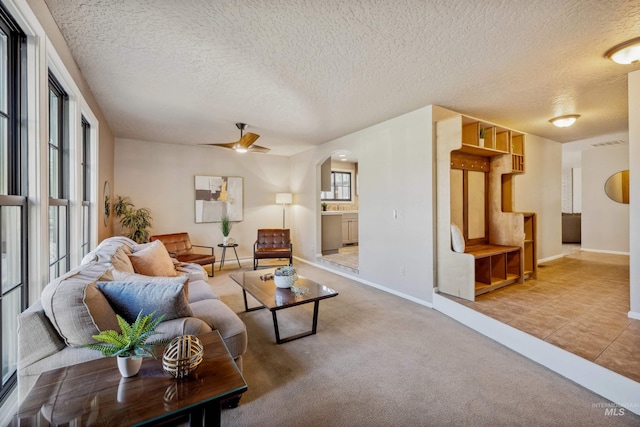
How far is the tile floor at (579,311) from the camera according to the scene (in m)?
2.15

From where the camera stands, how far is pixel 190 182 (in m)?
5.72

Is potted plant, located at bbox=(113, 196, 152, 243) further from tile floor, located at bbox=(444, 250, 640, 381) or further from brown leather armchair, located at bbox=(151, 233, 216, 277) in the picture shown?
tile floor, located at bbox=(444, 250, 640, 381)

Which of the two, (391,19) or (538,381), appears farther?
(538,381)

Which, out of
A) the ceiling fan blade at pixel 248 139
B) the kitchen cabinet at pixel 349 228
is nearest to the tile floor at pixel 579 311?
the ceiling fan blade at pixel 248 139

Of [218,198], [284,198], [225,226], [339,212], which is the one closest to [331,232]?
[339,212]

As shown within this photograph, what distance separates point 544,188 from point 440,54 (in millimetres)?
4730

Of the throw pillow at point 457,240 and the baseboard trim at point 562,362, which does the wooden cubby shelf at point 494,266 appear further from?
the baseboard trim at point 562,362

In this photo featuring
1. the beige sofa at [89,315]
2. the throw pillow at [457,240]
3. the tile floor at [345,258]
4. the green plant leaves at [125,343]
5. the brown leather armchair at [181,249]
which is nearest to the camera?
the green plant leaves at [125,343]

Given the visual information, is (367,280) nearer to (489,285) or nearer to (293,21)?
(489,285)

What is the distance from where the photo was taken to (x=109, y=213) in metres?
4.50

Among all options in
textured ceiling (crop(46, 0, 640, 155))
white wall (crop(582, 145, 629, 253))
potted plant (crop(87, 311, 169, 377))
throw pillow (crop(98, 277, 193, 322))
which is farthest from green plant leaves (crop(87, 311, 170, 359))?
white wall (crop(582, 145, 629, 253))

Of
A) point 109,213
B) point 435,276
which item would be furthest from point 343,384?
point 109,213

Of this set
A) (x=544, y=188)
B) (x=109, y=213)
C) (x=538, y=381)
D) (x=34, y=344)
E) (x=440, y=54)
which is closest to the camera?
(x=34, y=344)

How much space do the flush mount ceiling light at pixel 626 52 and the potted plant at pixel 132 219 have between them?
630cm
